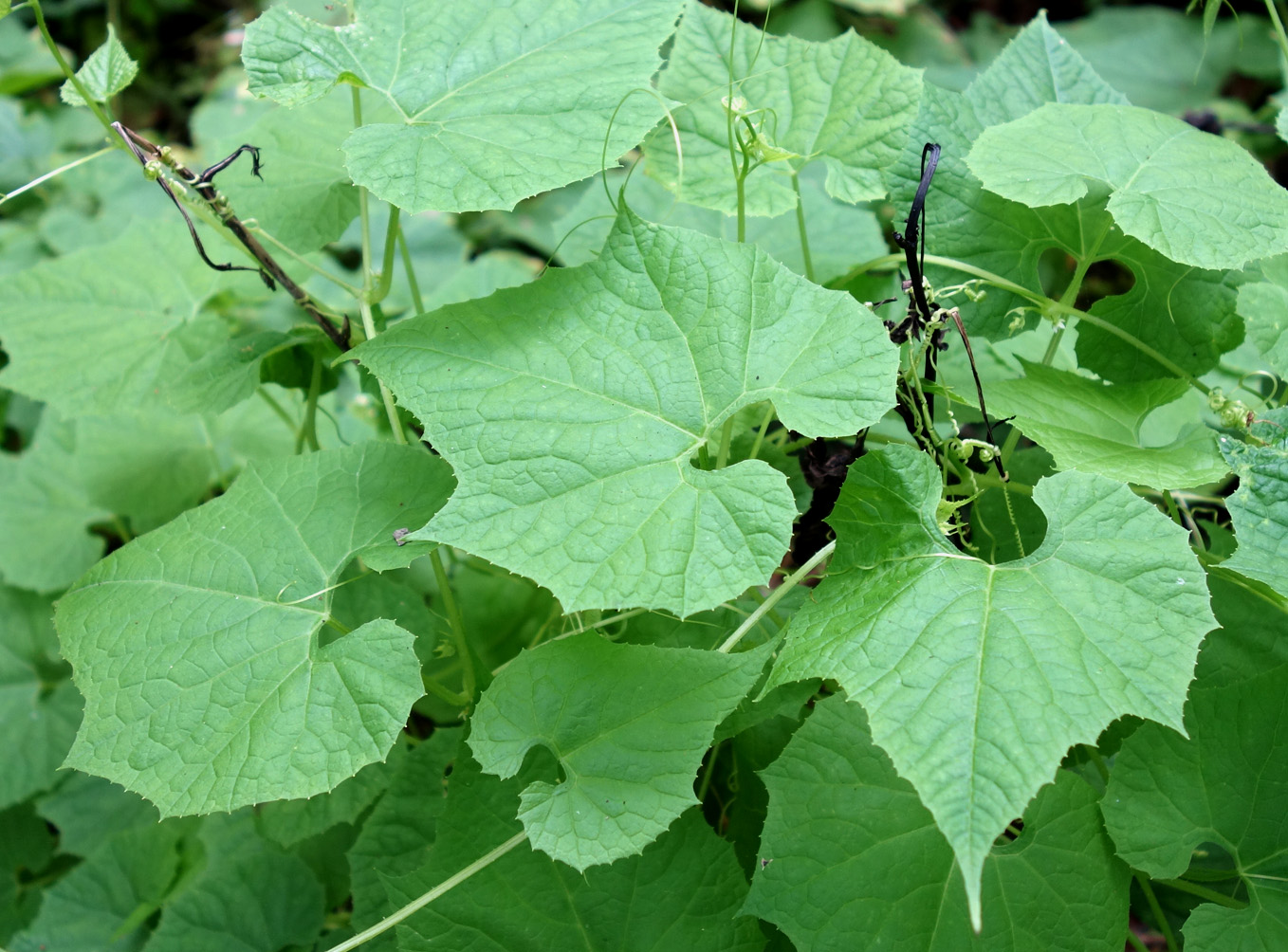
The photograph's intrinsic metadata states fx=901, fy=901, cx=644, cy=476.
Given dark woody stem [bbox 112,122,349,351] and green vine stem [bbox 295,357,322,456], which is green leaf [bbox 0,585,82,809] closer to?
green vine stem [bbox 295,357,322,456]

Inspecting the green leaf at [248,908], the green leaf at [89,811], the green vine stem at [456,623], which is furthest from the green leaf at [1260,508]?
the green leaf at [89,811]

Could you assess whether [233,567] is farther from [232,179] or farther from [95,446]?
[95,446]

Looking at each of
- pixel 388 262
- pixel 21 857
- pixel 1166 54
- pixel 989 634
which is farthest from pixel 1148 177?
pixel 1166 54

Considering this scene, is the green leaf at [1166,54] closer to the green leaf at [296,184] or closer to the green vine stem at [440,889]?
the green leaf at [296,184]

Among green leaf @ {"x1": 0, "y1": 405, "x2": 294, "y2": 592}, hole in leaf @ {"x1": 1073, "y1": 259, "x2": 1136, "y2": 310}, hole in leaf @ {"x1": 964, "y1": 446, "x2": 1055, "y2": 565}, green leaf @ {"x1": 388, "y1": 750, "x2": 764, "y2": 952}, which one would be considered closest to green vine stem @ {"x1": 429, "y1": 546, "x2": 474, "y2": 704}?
green leaf @ {"x1": 388, "y1": 750, "x2": 764, "y2": 952}

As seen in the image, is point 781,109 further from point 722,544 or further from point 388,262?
point 722,544

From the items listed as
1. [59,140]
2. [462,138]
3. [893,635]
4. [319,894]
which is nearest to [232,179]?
[462,138]
